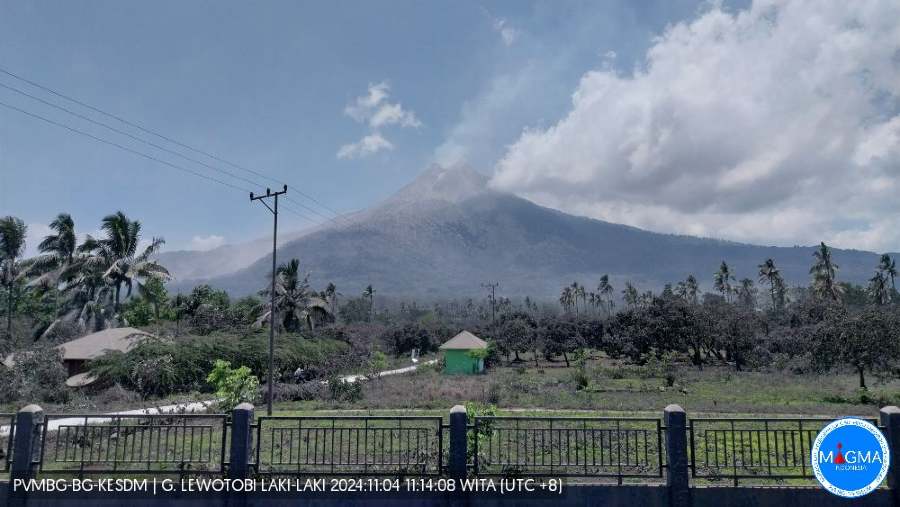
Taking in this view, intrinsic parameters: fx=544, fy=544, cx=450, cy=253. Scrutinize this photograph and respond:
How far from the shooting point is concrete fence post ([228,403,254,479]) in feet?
30.8

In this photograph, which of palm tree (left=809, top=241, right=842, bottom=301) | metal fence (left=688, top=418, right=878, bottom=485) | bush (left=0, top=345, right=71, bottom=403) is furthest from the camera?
palm tree (left=809, top=241, right=842, bottom=301)

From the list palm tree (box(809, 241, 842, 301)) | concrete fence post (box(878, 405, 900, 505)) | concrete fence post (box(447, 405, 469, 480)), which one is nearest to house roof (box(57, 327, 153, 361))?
concrete fence post (box(447, 405, 469, 480))

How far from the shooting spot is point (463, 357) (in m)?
46.3

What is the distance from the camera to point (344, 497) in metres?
9.12

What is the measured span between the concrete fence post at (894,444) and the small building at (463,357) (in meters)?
35.8

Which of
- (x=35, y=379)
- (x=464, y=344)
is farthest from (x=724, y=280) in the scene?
(x=35, y=379)

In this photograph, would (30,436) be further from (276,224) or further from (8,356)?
(8,356)

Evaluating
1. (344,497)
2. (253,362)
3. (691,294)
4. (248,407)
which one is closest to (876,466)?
(344,497)

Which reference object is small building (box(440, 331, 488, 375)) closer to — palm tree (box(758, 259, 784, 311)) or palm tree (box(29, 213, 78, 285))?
palm tree (box(29, 213, 78, 285))

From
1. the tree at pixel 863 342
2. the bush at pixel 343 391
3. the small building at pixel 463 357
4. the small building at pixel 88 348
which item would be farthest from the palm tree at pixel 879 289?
the small building at pixel 88 348

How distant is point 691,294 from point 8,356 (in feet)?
336

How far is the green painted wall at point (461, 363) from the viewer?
4516 cm

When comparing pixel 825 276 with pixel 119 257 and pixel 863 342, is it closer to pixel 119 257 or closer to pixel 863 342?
pixel 863 342

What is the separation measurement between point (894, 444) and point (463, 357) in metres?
38.0
